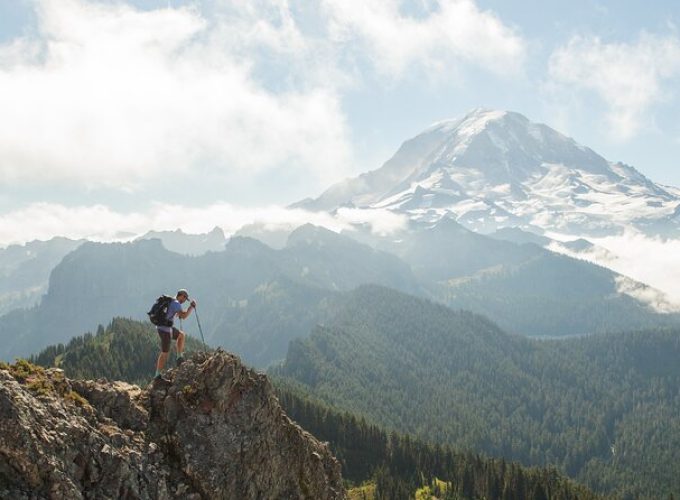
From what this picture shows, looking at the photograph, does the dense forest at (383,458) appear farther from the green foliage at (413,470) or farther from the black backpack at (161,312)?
the black backpack at (161,312)

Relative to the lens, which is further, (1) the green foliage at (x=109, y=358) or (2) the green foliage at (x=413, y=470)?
(1) the green foliage at (x=109, y=358)

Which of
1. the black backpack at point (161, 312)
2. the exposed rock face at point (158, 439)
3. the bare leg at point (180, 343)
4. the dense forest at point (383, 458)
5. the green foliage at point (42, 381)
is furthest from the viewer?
the dense forest at point (383, 458)

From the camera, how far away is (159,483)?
2456cm

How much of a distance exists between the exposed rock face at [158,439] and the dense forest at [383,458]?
3905 inches

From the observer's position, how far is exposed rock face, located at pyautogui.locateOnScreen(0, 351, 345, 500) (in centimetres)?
2047

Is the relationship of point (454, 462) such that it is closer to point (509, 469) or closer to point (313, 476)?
point (509, 469)

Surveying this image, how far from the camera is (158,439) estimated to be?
86.3ft

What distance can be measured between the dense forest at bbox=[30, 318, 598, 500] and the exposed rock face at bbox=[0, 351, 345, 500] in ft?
325

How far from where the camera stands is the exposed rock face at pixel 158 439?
20469mm

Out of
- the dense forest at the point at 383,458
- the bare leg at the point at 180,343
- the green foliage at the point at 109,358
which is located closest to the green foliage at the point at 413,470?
the dense forest at the point at 383,458

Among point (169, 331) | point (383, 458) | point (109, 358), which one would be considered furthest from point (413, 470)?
point (169, 331)

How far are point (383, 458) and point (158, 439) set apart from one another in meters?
141

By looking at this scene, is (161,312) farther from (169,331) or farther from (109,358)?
(109,358)

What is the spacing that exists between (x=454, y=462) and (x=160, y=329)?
14223 centimetres
